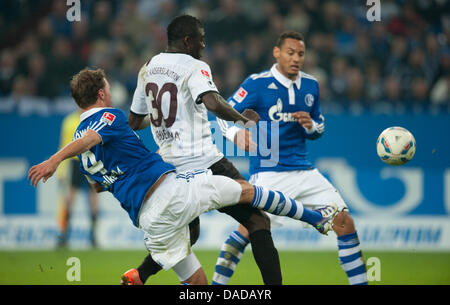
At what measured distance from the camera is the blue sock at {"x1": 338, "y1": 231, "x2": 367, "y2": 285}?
5.42m

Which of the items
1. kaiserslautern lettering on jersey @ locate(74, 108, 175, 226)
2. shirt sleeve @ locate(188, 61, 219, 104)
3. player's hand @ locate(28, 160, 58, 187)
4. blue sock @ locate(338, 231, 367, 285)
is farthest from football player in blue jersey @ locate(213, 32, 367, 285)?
player's hand @ locate(28, 160, 58, 187)

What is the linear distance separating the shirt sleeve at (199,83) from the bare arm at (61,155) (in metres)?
0.76

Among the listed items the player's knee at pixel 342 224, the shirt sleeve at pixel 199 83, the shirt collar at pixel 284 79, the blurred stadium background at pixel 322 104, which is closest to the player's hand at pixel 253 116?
the shirt sleeve at pixel 199 83

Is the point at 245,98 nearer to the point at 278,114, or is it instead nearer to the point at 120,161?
the point at 278,114

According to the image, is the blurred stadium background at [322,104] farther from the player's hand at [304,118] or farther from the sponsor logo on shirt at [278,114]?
the player's hand at [304,118]

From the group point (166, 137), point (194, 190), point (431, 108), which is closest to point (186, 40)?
point (166, 137)

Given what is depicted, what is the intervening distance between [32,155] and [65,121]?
0.77m

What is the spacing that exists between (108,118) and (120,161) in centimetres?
31

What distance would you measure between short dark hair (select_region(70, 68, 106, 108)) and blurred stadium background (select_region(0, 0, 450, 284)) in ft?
6.32

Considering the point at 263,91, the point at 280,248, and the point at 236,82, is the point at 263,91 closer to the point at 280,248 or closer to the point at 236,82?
the point at 280,248

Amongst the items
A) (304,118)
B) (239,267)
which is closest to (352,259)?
(304,118)

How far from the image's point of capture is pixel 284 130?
5984mm

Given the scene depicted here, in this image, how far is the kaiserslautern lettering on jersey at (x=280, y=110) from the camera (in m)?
5.98

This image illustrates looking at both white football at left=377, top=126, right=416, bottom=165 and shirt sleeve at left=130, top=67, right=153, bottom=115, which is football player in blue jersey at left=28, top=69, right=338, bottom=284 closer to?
shirt sleeve at left=130, top=67, right=153, bottom=115
